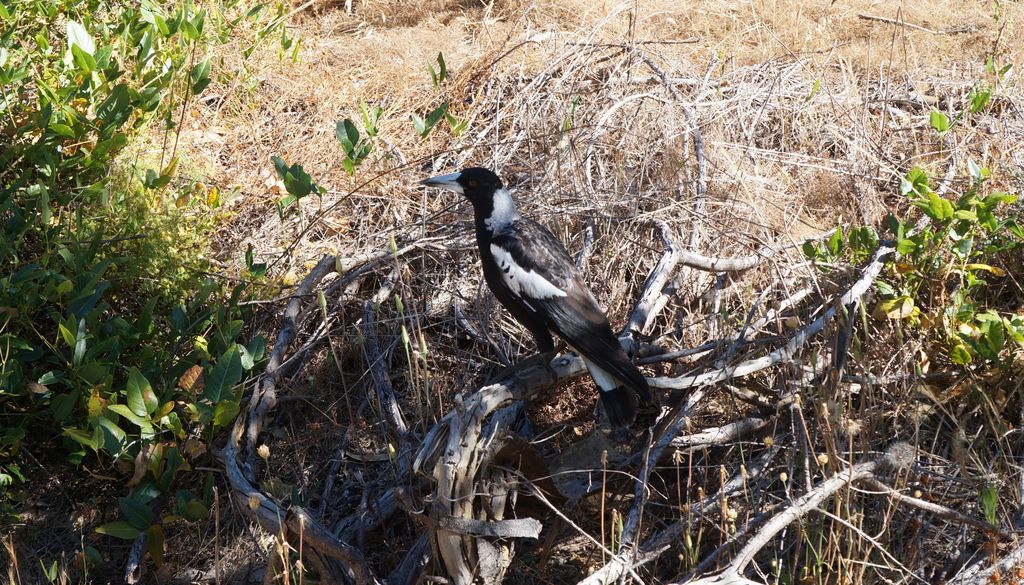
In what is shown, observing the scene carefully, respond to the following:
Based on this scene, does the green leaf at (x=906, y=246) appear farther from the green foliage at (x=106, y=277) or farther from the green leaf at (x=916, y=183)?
the green foliage at (x=106, y=277)

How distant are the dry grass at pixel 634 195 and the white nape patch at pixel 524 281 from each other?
1.40 ft

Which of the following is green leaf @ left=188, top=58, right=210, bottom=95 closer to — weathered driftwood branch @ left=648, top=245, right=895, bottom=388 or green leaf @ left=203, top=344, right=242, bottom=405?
green leaf @ left=203, top=344, right=242, bottom=405

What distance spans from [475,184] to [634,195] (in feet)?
2.56

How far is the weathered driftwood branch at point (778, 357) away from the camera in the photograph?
3229mm

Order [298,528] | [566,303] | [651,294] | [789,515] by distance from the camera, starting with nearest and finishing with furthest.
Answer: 1. [789,515]
2. [298,528]
3. [566,303]
4. [651,294]

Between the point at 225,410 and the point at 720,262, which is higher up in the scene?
the point at 720,262

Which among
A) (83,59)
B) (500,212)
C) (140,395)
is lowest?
(140,395)

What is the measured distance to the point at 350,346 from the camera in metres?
4.17

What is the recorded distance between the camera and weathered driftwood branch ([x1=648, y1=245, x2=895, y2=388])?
3229 mm

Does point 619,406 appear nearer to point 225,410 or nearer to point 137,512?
point 225,410

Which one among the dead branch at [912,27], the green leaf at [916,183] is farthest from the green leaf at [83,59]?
the dead branch at [912,27]

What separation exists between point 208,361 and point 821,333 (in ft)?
7.72

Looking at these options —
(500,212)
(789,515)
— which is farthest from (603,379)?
(500,212)

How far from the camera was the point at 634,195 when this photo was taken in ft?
14.2
